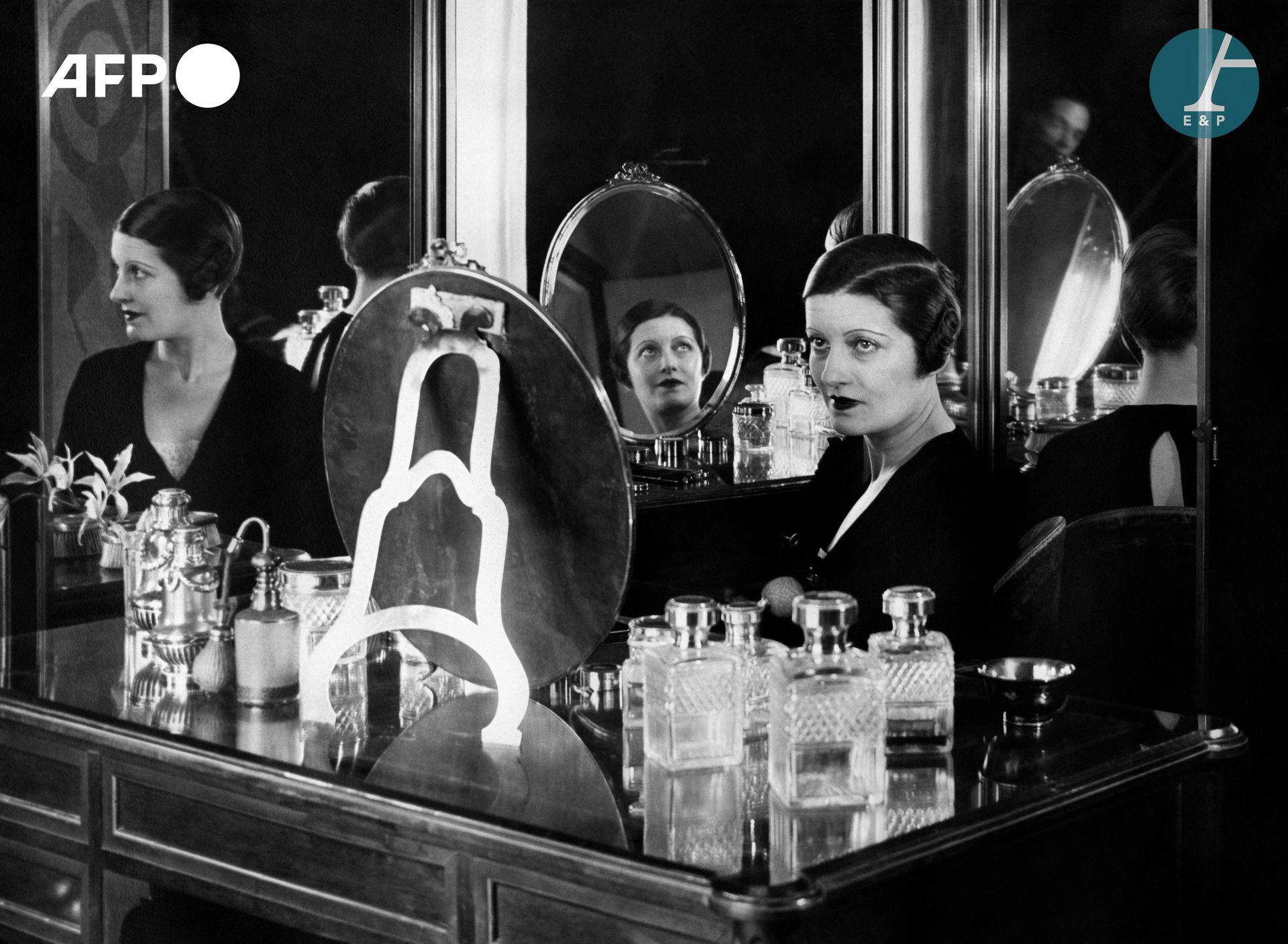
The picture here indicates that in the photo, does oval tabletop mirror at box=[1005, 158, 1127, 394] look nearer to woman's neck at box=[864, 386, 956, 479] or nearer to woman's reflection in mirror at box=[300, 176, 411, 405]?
woman's neck at box=[864, 386, 956, 479]

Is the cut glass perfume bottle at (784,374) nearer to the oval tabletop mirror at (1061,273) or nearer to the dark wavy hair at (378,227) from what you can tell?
the oval tabletop mirror at (1061,273)

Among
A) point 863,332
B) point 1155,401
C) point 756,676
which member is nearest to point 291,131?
point 863,332

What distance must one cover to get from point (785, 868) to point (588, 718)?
1.80ft

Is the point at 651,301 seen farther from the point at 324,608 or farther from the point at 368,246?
the point at 324,608

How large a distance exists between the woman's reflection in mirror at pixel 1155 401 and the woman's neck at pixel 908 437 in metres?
0.23

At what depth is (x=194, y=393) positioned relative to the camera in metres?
3.10

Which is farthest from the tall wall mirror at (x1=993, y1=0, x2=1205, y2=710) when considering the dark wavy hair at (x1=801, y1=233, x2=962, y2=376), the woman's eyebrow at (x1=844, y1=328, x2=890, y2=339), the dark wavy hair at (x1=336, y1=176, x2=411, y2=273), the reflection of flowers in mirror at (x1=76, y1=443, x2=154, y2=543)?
the reflection of flowers in mirror at (x1=76, y1=443, x2=154, y2=543)

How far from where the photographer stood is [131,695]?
1.85m

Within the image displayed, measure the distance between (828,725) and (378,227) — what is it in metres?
2.07

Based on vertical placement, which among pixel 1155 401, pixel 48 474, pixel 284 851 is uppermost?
pixel 1155 401

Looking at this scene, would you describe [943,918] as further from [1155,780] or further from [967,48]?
[967,48]

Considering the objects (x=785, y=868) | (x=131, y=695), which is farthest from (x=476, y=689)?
(x=785, y=868)

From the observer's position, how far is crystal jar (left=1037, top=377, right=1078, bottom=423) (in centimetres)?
280

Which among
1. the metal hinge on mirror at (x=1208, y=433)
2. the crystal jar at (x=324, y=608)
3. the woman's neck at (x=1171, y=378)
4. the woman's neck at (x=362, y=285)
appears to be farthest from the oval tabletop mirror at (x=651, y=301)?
the crystal jar at (x=324, y=608)
